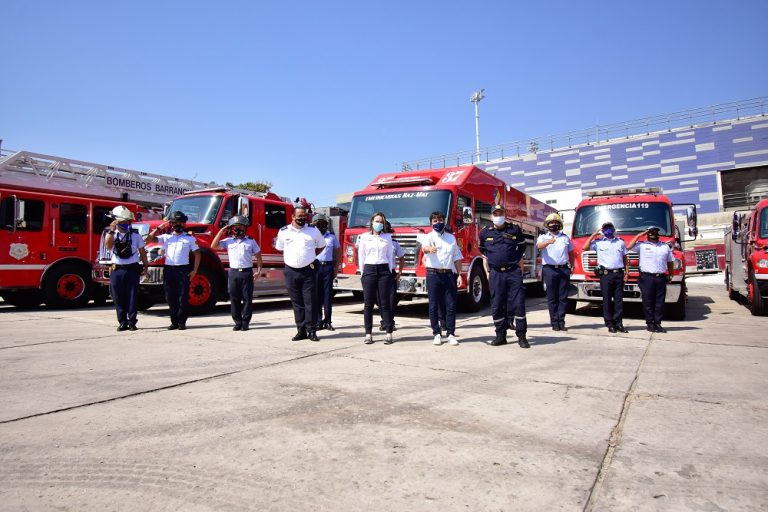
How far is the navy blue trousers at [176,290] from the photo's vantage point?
284 inches

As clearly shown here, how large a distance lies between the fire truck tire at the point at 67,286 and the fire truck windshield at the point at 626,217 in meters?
10.7

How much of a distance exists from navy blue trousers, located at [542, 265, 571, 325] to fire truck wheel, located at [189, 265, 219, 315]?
20.0ft

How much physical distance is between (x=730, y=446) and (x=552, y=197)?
36.0 m

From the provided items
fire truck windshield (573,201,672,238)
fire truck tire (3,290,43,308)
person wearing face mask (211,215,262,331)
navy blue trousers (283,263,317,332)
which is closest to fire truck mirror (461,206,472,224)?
fire truck windshield (573,201,672,238)

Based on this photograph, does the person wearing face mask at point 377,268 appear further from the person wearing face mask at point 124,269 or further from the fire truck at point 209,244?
the person wearing face mask at point 124,269

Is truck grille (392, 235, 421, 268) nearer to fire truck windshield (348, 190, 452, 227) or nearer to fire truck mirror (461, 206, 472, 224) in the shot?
fire truck windshield (348, 190, 452, 227)

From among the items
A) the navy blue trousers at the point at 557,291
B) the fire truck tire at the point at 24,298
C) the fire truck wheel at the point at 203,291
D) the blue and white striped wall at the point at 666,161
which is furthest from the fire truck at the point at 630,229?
the blue and white striped wall at the point at 666,161

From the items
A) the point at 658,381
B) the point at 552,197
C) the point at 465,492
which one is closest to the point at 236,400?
the point at 465,492

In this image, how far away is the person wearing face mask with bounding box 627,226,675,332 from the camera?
24.0 feet

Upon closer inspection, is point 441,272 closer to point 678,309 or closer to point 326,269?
point 326,269

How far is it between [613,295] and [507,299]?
89.9 inches

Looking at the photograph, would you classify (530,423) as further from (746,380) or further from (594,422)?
(746,380)

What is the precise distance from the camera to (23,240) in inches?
391

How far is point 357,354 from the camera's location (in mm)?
5480
